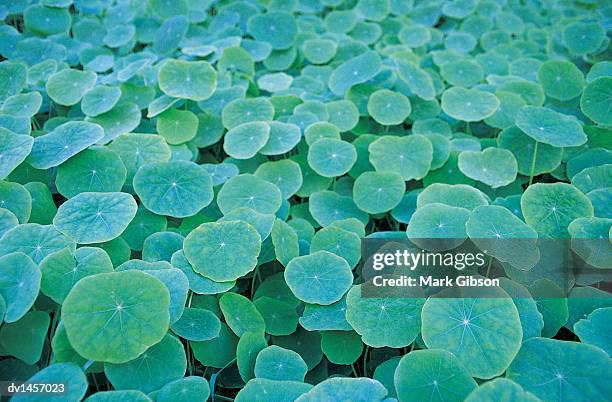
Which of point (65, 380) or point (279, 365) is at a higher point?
point (65, 380)

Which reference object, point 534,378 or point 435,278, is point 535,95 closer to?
point 435,278

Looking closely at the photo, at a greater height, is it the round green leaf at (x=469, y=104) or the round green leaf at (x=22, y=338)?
the round green leaf at (x=22, y=338)

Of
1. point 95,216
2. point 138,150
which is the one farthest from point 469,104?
point 95,216

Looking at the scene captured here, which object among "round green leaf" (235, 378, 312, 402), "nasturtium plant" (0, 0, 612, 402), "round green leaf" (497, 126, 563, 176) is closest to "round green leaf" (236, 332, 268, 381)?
"nasturtium plant" (0, 0, 612, 402)

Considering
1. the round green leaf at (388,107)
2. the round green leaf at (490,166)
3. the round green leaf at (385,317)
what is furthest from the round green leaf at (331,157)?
the round green leaf at (385,317)

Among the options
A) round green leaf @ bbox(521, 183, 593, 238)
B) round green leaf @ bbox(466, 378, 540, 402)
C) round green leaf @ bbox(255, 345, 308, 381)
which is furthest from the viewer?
round green leaf @ bbox(521, 183, 593, 238)

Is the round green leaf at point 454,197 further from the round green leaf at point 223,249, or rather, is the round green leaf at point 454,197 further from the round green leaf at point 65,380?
the round green leaf at point 65,380

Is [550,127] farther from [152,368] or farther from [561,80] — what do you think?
[152,368]

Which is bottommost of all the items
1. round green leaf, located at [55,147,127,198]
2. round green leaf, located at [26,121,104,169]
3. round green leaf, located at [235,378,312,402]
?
round green leaf, located at [235,378,312,402]

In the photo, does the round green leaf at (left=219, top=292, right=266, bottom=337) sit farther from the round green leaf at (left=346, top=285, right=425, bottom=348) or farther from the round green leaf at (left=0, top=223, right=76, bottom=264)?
the round green leaf at (left=0, top=223, right=76, bottom=264)
